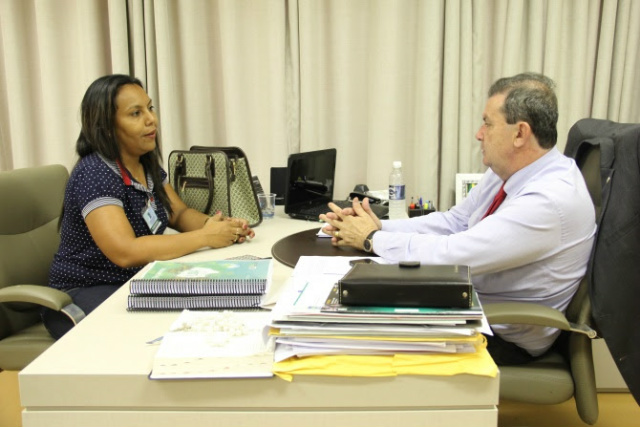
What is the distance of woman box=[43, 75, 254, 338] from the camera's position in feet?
5.27

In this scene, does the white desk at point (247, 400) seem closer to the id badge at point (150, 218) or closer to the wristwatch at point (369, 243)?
the wristwatch at point (369, 243)

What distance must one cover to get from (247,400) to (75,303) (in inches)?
36.4

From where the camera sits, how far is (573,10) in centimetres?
253

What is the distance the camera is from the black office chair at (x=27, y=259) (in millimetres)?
1549

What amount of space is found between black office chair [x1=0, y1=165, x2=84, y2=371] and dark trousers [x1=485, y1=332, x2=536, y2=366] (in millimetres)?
1118

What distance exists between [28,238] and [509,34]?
7.07ft

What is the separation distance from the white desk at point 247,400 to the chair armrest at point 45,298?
62cm

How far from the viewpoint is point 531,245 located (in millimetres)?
1363

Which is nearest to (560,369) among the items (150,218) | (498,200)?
(498,200)

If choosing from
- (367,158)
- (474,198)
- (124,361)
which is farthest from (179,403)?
(367,158)

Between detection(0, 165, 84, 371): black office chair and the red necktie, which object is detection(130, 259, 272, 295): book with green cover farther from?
the red necktie

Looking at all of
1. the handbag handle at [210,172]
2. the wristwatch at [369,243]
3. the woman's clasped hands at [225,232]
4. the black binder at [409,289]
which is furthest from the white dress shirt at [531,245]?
the handbag handle at [210,172]

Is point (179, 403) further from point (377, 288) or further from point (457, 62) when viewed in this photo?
point (457, 62)

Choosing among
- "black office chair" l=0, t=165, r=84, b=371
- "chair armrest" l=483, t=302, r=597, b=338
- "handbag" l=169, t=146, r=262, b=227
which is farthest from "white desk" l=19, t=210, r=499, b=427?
"handbag" l=169, t=146, r=262, b=227
